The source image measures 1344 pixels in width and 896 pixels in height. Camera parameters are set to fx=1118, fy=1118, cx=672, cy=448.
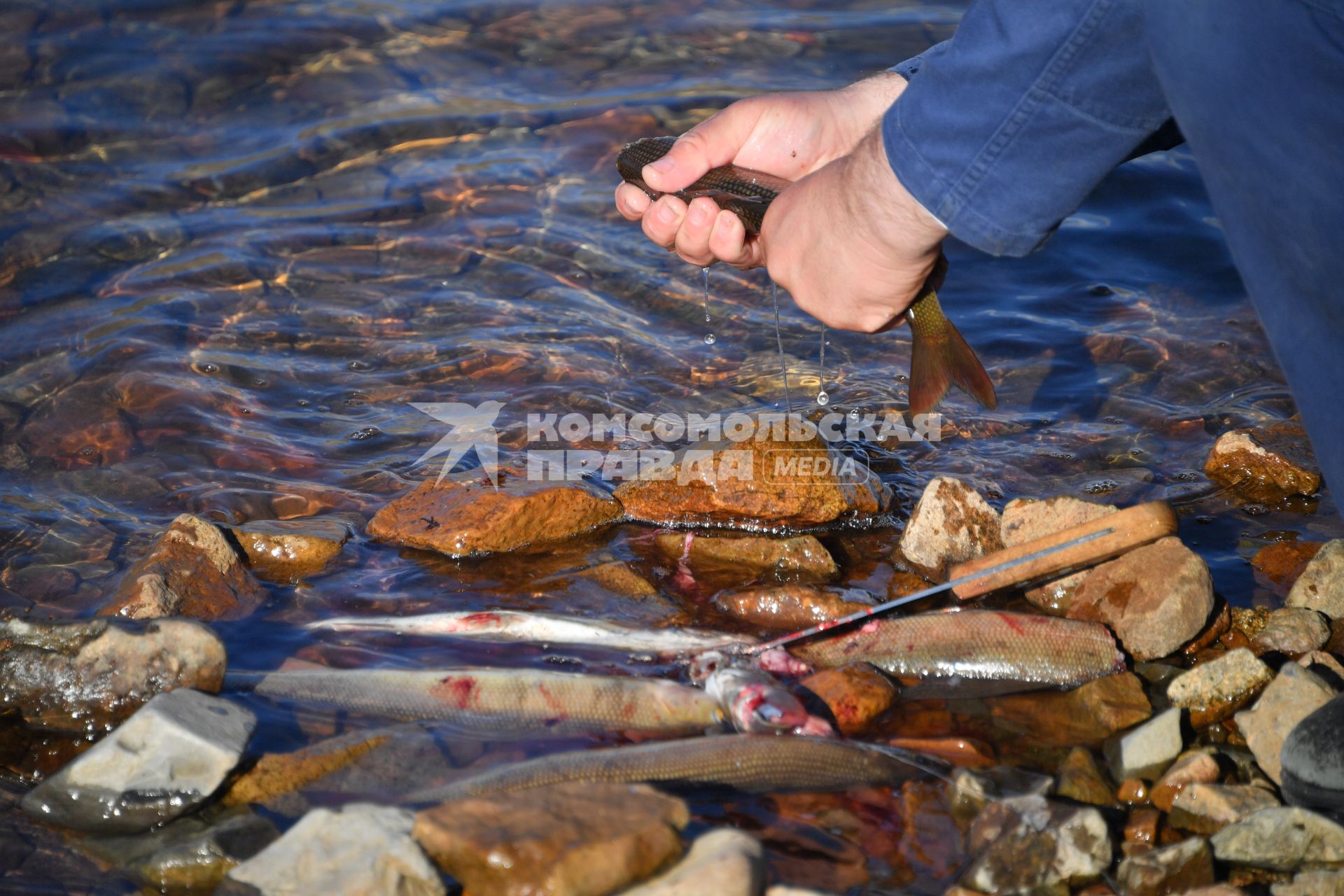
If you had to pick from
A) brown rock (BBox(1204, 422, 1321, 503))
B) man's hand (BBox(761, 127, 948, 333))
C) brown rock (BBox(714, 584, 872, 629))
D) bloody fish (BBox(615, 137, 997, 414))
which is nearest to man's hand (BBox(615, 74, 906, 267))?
bloody fish (BBox(615, 137, 997, 414))

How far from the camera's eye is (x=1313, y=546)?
14.6ft

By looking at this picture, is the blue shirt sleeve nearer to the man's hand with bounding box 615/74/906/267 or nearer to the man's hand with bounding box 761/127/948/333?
the man's hand with bounding box 761/127/948/333

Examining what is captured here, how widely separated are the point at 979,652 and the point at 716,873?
1.56 meters

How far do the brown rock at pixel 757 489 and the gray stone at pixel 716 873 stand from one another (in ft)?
6.98

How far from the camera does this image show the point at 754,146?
475 cm

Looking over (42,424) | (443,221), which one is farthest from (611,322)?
(42,424)

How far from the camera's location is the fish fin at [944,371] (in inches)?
163

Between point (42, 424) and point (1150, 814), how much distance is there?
5174 mm

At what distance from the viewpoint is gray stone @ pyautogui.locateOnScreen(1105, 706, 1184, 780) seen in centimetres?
326

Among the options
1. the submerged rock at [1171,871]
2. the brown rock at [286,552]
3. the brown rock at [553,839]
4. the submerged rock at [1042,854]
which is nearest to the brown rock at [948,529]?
the submerged rock at [1042,854]

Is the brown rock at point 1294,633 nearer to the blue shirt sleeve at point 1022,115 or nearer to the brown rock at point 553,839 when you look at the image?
the blue shirt sleeve at point 1022,115

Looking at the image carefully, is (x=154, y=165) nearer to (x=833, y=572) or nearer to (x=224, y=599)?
(x=224, y=599)

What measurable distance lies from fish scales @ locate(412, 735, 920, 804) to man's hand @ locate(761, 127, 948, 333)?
135 cm

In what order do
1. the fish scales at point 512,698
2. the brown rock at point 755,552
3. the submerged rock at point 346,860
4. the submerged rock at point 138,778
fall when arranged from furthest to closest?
1. the brown rock at point 755,552
2. the fish scales at point 512,698
3. the submerged rock at point 138,778
4. the submerged rock at point 346,860
